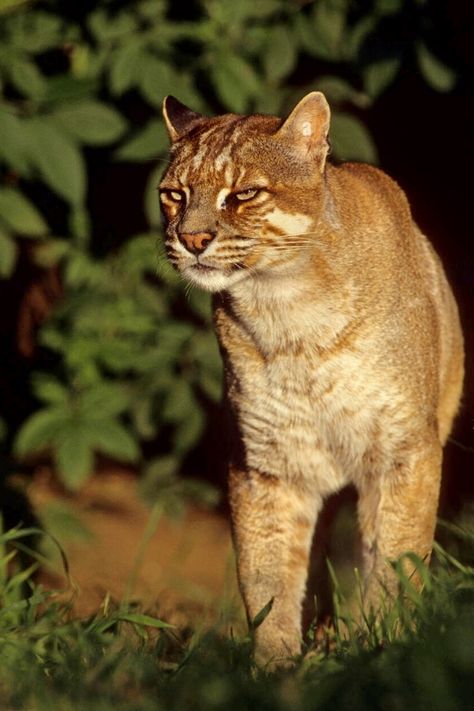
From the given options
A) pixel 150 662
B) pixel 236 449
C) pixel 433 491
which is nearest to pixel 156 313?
pixel 236 449

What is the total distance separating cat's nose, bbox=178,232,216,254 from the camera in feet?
14.1

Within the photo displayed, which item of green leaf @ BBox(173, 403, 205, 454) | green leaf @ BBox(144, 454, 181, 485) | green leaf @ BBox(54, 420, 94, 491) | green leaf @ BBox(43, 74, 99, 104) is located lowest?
green leaf @ BBox(144, 454, 181, 485)

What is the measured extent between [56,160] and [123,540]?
11.0 ft

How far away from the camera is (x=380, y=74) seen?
584cm

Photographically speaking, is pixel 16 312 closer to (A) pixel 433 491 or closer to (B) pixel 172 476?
(B) pixel 172 476

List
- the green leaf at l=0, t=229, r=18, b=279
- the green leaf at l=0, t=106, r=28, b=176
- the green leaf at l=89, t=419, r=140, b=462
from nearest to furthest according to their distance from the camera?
the green leaf at l=0, t=106, r=28, b=176, the green leaf at l=0, t=229, r=18, b=279, the green leaf at l=89, t=419, r=140, b=462

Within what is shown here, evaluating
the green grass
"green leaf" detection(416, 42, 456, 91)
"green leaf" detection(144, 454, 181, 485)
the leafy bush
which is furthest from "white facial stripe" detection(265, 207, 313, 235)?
"green leaf" detection(144, 454, 181, 485)

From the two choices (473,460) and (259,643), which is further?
(473,460)

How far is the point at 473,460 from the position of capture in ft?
21.5

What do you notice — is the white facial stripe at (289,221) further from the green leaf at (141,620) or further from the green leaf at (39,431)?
the green leaf at (39,431)

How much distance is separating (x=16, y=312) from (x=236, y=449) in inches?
153

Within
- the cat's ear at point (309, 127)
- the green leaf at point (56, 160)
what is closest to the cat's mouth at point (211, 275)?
the cat's ear at point (309, 127)

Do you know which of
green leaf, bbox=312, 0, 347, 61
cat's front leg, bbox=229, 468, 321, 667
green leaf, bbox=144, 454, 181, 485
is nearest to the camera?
cat's front leg, bbox=229, 468, 321, 667

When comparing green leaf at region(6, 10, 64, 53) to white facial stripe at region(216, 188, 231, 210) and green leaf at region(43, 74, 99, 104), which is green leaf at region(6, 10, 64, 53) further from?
white facial stripe at region(216, 188, 231, 210)
